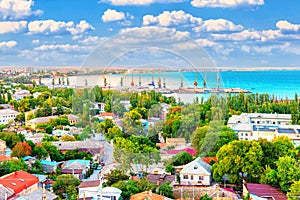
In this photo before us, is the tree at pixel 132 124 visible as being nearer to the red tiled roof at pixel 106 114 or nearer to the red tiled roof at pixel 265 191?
the red tiled roof at pixel 106 114

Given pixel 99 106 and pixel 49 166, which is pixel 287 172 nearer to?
pixel 99 106

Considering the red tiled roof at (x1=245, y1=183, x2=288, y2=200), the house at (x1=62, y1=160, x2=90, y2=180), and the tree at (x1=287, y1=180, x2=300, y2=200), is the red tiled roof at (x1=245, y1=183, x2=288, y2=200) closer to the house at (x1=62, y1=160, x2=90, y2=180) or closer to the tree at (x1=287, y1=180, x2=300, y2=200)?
the tree at (x1=287, y1=180, x2=300, y2=200)

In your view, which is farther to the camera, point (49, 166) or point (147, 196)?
point (49, 166)

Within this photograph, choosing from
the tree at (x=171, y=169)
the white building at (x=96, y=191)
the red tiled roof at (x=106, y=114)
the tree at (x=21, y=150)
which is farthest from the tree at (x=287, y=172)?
the tree at (x=21, y=150)

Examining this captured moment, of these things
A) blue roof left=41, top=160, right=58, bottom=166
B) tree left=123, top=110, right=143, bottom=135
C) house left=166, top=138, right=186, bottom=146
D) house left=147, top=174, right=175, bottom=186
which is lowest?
blue roof left=41, top=160, right=58, bottom=166

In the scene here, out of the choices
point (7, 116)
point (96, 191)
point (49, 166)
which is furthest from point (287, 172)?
point (7, 116)

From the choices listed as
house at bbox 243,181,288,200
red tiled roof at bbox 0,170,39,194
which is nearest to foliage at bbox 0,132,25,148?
red tiled roof at bbox 0,170,39,194

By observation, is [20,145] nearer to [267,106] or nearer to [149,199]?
[149,199]

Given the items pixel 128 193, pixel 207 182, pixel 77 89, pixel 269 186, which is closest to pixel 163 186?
pixel 128 193
